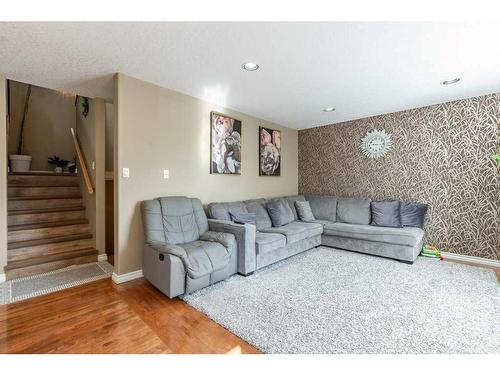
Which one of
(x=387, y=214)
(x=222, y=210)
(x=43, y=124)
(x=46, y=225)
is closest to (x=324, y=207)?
(x=387, y=214)

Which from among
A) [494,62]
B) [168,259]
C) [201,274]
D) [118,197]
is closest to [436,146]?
[494,62]

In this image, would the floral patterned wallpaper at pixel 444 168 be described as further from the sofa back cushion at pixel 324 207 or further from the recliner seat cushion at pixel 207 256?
the recliner seat cushion at pixel 207 256

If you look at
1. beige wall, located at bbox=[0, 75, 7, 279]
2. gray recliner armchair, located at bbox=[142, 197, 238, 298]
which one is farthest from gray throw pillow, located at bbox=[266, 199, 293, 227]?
beige wall, located at bbox=[0, 75, 7, 279]

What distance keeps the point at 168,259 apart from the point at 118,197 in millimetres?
973

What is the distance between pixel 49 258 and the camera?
291 cm

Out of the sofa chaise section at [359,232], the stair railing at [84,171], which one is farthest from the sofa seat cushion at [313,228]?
the stair railing at [84,171]

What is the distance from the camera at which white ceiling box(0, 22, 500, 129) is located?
178 centimetres

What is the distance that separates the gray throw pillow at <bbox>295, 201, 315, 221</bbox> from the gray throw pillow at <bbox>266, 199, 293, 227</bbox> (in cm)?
28

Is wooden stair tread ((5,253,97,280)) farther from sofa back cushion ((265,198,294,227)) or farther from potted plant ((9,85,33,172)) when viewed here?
potted plant ((9,85,33,172))

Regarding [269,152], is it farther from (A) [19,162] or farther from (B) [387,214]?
(A) [19,162]

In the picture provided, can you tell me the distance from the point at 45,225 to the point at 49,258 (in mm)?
691

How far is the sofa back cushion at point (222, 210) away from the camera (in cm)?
316

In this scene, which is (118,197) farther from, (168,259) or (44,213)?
(44,213)

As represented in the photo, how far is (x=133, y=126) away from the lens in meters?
2.65
